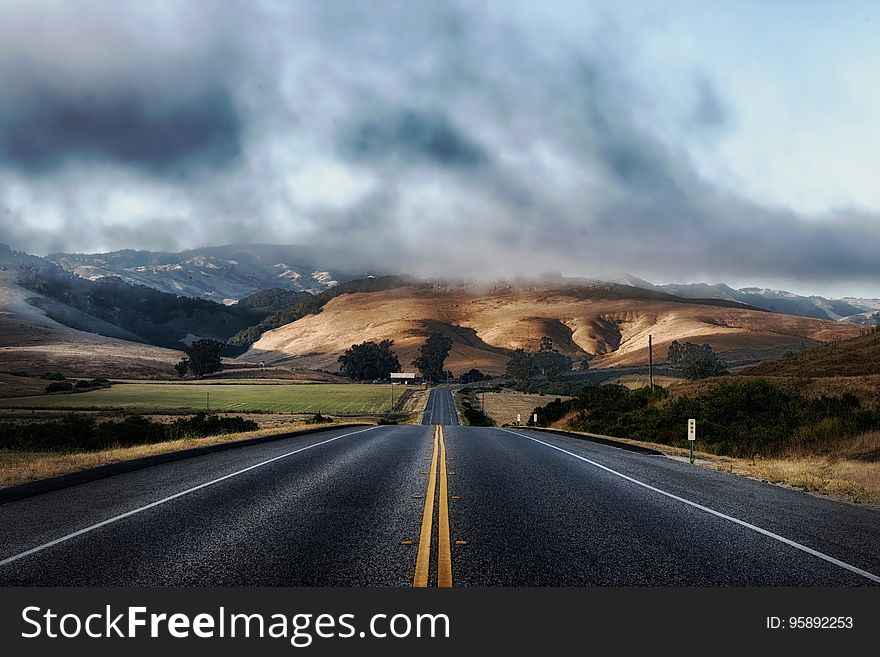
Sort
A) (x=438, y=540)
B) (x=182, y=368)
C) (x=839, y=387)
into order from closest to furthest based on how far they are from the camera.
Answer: (x=438, y=540), (x=839, y=387), (x=182, y=368)

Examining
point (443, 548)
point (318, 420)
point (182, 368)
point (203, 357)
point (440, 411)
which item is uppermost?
point (203, 357)

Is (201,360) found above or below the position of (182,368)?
above

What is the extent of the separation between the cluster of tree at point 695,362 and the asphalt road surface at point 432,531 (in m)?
86.1

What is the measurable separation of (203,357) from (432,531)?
18779 centimetres

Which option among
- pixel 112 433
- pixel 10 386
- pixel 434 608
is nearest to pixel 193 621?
pixel 434 608

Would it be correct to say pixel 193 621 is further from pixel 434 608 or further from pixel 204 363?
pixel 204 363

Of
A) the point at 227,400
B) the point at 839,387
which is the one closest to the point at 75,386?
the point at 227,400

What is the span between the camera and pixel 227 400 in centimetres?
11738

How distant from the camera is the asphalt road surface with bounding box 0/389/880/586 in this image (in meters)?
6.62

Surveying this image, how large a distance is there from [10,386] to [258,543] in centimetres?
9918

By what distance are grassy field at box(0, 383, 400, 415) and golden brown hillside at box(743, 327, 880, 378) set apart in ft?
206

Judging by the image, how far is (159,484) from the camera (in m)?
13.2

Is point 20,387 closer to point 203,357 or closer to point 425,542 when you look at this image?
point 203,357

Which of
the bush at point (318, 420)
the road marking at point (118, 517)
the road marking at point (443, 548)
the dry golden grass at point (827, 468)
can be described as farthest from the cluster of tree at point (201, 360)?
the road marking at point (443, 548)
